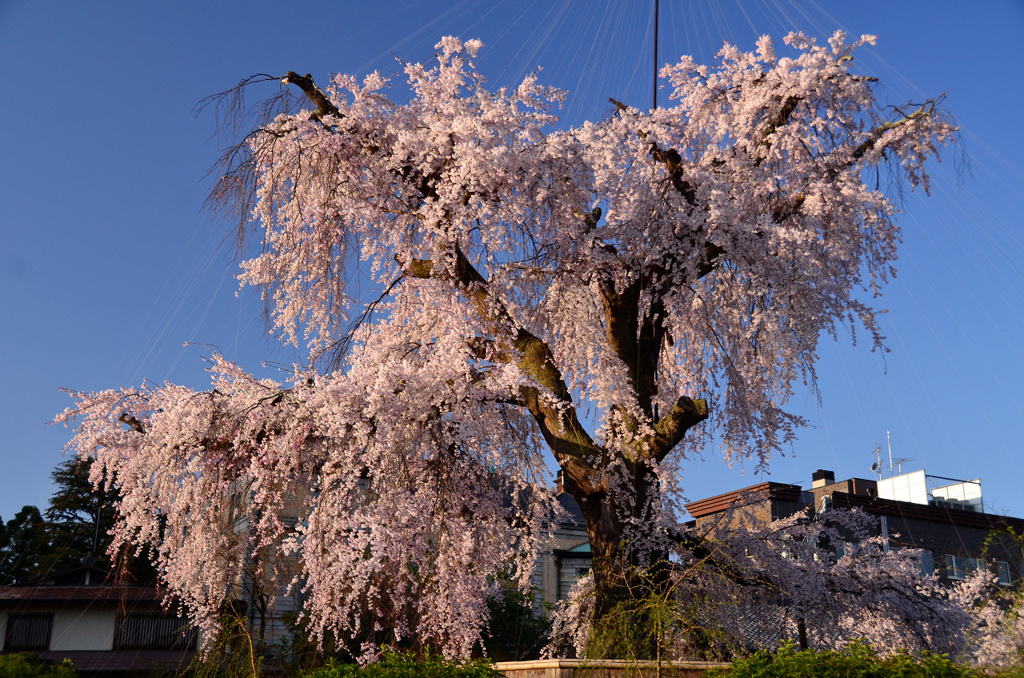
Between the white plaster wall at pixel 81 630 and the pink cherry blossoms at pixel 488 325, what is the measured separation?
15224 mm

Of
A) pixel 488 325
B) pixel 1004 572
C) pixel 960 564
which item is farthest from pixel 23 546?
pixel 1004 572

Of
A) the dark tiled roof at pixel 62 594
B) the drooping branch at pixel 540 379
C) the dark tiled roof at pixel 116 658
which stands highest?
the drooping branch at pixel 540 379

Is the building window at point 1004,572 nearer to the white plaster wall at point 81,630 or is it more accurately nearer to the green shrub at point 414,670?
the green shrub at point 414,670

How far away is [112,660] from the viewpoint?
2381 cm

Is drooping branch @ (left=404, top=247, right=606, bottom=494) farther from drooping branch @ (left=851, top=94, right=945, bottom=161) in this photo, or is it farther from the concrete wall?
the concrete wall

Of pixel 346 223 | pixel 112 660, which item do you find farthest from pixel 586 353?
pixel 112 660

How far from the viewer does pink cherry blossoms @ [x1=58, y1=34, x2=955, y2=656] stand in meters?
10.6

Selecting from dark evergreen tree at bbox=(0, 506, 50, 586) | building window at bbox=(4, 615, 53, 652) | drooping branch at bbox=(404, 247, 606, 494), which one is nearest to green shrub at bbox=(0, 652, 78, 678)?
building window at bbox=(4, 615, 53, 652)

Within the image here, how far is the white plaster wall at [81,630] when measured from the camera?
80.5 feet

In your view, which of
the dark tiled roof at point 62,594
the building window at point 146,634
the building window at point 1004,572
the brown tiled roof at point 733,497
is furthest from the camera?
the building window at point 1004,572

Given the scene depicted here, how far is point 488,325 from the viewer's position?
1152 centimetres

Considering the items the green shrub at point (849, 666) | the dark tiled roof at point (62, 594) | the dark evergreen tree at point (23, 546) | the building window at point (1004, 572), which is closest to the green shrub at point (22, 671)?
the dark tiled roof at point (62, 594)

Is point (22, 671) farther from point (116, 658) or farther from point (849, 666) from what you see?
point (849, 666)

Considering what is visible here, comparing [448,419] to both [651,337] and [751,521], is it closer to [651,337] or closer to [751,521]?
[651,337]
